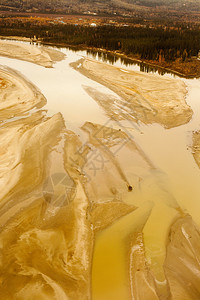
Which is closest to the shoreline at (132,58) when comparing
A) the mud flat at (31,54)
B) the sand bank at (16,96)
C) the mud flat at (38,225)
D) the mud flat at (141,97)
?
the mud flat at (141,97)

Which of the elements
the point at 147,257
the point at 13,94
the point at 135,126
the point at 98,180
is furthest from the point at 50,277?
the point at 13,94

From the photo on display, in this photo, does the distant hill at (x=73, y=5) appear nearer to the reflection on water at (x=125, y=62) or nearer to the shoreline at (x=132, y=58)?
the shoreline at (x=132, y=58)

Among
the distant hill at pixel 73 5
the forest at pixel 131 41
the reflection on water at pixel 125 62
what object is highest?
the distant hill at pixel 73 5

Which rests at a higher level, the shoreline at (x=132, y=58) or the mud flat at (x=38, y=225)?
the shoreline at (x=132, y=58)

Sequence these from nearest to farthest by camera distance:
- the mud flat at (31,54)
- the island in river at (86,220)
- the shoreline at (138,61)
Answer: the island in river at (86,220) < the shoreline at (138,61) < the mud flat at (31,54)

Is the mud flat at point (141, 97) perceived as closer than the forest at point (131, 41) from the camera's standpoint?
Yes

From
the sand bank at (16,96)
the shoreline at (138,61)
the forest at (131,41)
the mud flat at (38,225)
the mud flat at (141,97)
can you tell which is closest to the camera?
the mud flat at (38,225)

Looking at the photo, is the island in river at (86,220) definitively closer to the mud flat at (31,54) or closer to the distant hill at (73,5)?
the mud flat at (31,54)
